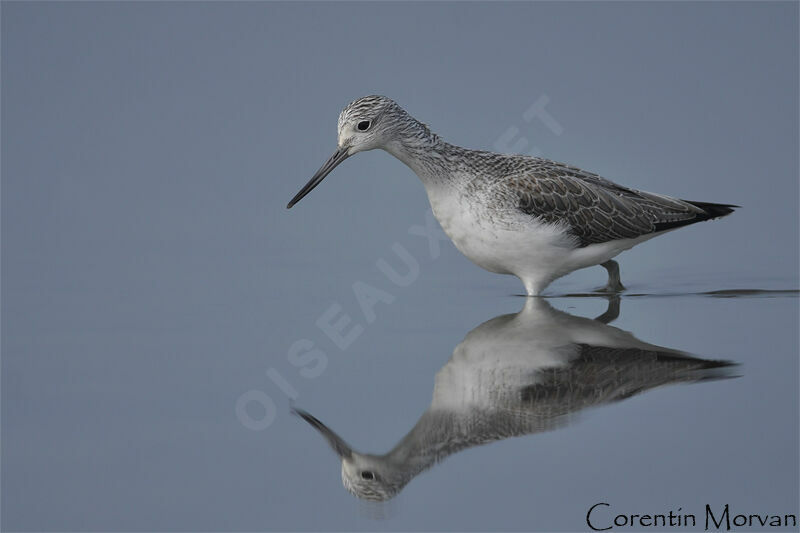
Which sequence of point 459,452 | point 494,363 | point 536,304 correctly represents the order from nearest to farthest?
point 459,452 → point 494,363 → point 536,304

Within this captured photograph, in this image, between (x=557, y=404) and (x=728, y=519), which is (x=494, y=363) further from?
(x=728, y=519)

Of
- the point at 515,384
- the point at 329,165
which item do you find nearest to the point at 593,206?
the point at 329,165

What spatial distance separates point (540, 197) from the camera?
32.3ft

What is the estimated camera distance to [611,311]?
939 cm

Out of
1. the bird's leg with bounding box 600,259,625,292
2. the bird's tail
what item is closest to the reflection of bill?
the bird's leg with bounding box 600,259,625,292

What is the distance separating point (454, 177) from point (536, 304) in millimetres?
1624

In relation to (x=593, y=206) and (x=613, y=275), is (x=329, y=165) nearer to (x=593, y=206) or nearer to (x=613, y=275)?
(x=593, y=206)

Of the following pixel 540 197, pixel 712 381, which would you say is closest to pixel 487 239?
pixel 540 197

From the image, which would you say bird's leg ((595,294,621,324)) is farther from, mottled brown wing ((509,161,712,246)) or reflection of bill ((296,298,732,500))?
mottled brown wing ((509,161,712,246))

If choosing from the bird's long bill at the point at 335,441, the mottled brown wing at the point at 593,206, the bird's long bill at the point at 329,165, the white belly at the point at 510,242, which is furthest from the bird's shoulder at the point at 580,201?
the bird's long bill at the point at 335,441

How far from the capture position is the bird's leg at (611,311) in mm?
8899

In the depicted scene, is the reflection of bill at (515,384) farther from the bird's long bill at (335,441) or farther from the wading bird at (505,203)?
the wading bird at (505,203)

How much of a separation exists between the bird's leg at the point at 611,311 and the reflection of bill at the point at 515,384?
0.41 m

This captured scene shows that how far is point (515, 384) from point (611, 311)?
297 cm
